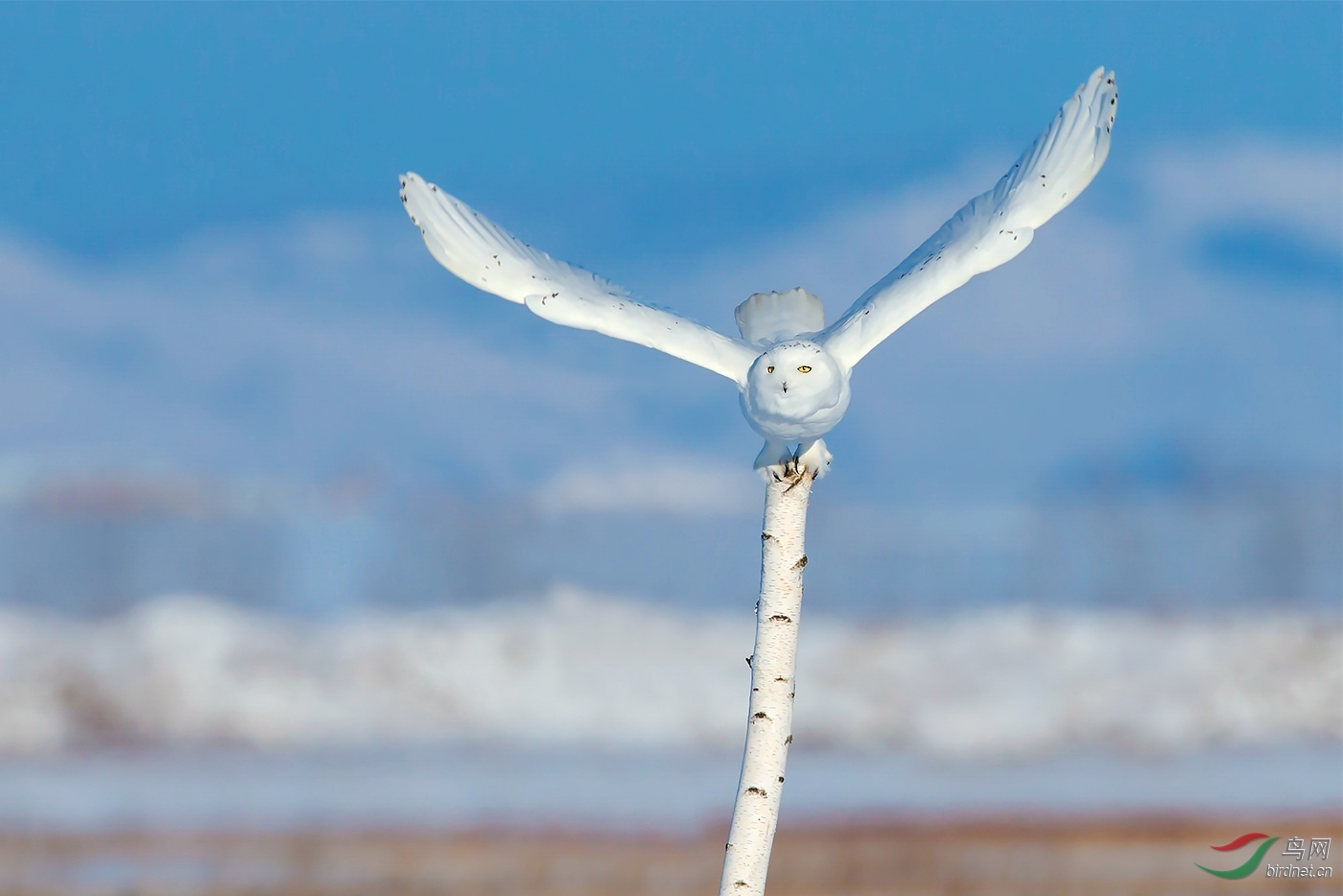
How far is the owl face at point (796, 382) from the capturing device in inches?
80.2

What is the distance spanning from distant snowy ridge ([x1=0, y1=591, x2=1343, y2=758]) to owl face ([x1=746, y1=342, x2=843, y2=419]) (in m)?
3.18

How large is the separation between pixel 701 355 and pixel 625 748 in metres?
3.24

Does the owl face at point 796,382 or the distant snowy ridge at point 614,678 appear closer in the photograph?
the owl face at point 796,382

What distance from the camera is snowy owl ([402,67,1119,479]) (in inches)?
84.5

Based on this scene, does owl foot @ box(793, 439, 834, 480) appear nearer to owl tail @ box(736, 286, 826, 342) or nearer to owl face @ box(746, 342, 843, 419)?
owl face @ box(746, 342, 843, 419)

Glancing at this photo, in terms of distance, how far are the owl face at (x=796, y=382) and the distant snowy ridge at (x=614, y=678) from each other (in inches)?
125

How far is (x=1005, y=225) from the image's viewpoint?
2.19 meters

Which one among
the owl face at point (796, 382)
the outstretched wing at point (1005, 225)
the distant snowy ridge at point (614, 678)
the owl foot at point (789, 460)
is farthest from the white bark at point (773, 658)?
the distant snowy ridge at point (614, 678)

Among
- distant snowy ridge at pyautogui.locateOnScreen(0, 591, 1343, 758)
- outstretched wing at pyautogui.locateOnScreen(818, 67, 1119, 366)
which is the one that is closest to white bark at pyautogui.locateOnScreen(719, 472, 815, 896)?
outstretched wing at pyautogui.locateOnScreen(818, 67, 1119, 366)

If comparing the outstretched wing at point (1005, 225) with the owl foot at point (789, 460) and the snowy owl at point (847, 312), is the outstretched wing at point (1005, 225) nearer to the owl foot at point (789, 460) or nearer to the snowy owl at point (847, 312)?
the snowy owl at point (847, 312)

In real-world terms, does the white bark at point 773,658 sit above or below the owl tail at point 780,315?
below

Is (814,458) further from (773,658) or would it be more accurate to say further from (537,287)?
(537,287)

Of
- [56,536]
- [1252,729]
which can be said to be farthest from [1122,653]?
[56,536]

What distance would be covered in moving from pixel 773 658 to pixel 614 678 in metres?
3.17
